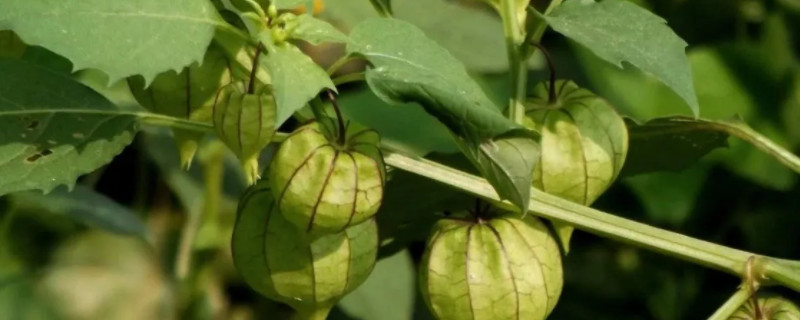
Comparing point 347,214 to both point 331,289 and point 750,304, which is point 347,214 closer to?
point 331,289

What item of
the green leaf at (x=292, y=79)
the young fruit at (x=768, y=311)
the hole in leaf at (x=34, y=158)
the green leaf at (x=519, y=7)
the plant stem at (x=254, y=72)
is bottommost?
the young fruit at (x=768, y=311)

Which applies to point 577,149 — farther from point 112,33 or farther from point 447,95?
point 112,33

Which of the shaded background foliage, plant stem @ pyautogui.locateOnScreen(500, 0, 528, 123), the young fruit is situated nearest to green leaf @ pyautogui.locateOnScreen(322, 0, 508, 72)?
the shaded background foliage

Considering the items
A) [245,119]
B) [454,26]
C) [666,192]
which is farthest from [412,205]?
[454,26]

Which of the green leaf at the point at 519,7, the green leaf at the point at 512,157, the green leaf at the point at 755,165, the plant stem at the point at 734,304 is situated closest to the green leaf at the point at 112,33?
the green leaf at the point at 512,157

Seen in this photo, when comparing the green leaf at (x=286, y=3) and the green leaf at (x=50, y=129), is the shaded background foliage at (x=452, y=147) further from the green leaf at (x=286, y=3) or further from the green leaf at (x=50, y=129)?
the green leaf at (x=286, y=3)

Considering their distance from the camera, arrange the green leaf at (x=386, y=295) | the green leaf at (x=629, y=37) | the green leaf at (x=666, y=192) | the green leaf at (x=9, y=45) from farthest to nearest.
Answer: the green leaf at (x=666, y=192)
the green leaf at (x=386, y=295)
the green leaf at (x=9, y=45)
the green leaf at (x=629, y=37)

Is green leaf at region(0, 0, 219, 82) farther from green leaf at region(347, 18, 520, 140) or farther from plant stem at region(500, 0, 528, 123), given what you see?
plant stem at region(500, 0, 528, 123)

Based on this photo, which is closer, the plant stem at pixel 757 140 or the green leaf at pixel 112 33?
the green leaf at pixel 112 33
